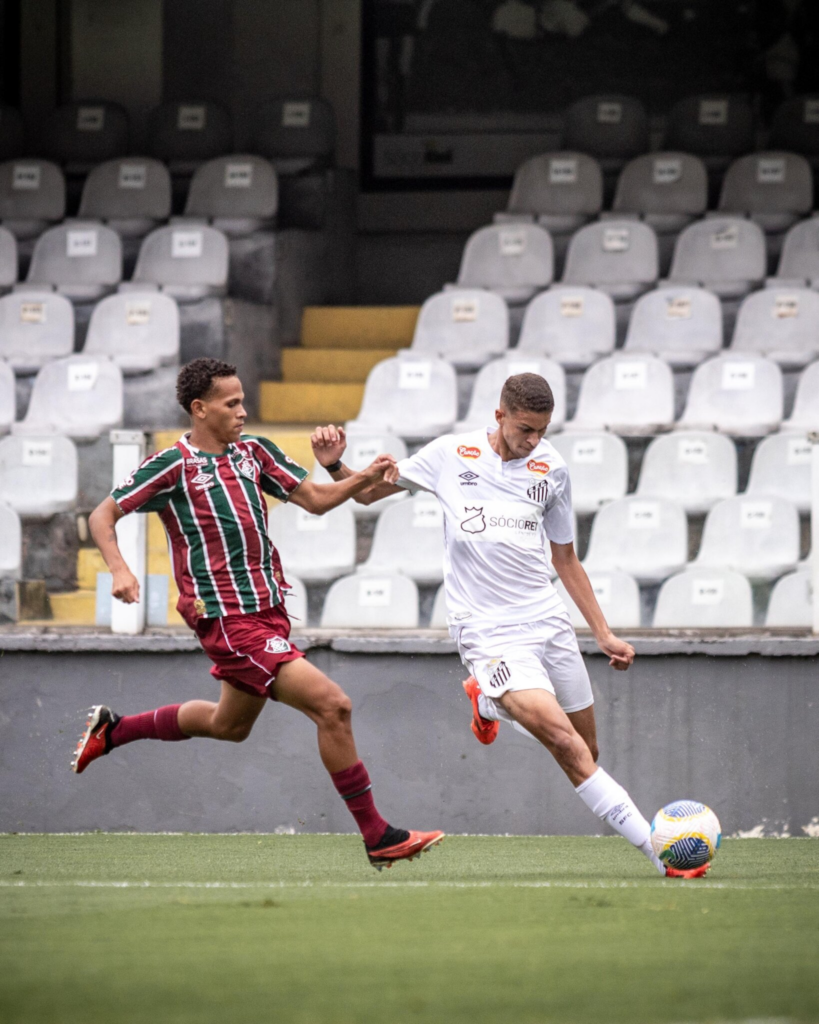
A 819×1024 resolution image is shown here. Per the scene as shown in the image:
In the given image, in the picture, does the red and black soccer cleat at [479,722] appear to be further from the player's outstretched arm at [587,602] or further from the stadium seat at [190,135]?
the stadium seat at [190,135]

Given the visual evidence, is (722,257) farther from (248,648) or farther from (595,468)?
(248,648)

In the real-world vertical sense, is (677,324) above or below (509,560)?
above

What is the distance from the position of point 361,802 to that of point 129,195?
6.97 metres

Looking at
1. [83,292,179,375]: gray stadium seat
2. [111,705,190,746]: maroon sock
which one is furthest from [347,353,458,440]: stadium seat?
[111,705,190,746]: maroon sock

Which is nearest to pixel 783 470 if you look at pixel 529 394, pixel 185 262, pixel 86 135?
pixel 529 394

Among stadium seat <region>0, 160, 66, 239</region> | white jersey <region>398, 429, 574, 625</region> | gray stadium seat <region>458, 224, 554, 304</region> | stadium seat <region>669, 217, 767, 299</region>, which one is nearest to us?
white jersey <region>398, 429, 574, 625</region>

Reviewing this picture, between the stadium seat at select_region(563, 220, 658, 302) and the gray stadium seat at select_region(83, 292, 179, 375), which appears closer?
the gray stadium seat at select_region(83, 292, 179, 375)

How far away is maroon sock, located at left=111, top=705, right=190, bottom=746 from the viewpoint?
18.8 feet

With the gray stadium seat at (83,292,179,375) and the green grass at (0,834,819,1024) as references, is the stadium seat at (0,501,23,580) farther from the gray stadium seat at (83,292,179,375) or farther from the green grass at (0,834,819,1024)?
the gray stadium seat at (83,292,179,375)

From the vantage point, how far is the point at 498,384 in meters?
8.41

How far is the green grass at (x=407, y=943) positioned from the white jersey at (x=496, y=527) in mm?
945

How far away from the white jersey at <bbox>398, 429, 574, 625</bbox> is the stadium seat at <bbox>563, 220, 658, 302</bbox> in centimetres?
482

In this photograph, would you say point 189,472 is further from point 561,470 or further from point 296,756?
point 296,756

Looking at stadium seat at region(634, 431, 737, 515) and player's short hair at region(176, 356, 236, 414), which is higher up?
player's short hair at region(176, 356, 236, 414)
